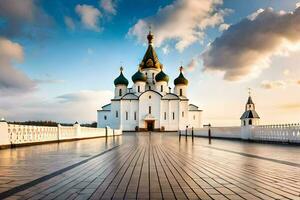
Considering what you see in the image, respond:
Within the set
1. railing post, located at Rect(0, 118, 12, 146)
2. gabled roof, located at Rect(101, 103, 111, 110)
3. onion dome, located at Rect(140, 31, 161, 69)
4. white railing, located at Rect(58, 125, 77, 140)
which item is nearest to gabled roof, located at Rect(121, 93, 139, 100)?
gabled roof, located at Rect(101, 103, 111, 110)

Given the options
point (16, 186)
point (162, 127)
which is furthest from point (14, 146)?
point (162, 127)

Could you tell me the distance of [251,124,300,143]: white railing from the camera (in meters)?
16.8

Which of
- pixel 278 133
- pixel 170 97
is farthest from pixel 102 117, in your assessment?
pixel 278 133

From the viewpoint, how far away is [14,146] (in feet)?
48.8

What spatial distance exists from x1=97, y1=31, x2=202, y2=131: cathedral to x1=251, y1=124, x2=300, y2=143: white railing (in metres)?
45.9

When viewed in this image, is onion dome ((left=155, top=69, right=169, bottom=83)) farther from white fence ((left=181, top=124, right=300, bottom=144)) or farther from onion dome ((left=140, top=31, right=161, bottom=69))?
white fence ((left=181, top=124, right=300, bottom=144))

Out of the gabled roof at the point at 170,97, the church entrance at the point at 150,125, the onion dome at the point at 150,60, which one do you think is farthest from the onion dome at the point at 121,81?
the church entrance at the point at 150,125

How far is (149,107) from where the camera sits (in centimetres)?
7081

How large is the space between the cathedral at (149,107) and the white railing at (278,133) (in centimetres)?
4589

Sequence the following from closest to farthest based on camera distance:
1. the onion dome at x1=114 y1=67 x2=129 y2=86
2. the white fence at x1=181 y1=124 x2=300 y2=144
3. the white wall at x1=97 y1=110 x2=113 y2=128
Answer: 1. the white fence at x1=181 y1=124 x2=300 y2=144
2. the onion dome at x1=114 y1=67 x2=129 y2=86
3. the white wall at x1=97 y1=110 x2=113 y2=128

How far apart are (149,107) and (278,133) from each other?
5291 cm

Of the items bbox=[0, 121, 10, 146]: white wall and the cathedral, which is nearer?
bbox=[0, 121, 10, 146]: white wall

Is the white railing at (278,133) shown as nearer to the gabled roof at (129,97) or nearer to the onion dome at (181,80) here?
the gabled roof at (129,97)

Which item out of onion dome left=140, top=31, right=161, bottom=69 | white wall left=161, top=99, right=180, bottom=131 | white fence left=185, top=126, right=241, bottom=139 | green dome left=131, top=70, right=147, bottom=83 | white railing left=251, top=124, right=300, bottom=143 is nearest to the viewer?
white railing left=251, top=124, right=300, bottom=143
